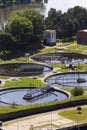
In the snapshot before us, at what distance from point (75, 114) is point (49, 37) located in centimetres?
5155

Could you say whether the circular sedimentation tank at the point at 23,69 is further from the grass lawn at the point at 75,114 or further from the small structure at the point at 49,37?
the grass lawn at the point at 75,114

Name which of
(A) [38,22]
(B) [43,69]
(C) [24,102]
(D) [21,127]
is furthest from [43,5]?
(D) [21,127]

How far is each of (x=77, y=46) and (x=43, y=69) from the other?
Result: 75.0 feet

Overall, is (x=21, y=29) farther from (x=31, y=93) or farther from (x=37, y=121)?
(x=37, y=121)

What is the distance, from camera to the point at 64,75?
80.5m

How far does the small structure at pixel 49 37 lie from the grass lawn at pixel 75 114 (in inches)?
1919

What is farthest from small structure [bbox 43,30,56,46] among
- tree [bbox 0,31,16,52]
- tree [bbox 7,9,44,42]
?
tree [bbox 0,31,16,52]

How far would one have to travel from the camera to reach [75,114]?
2280 inches

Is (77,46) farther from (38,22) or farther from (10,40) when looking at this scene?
(10,40)

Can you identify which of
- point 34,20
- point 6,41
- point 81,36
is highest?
point 34,20

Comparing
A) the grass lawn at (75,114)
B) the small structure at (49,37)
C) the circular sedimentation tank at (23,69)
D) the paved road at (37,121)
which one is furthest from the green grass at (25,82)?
the small structure at (49,37)

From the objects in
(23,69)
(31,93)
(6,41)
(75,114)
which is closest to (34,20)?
(6,41)

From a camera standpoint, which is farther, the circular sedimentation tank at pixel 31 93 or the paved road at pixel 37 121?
the circular sedimentation tank at pixel 31 93

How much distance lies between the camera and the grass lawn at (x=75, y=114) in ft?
183
